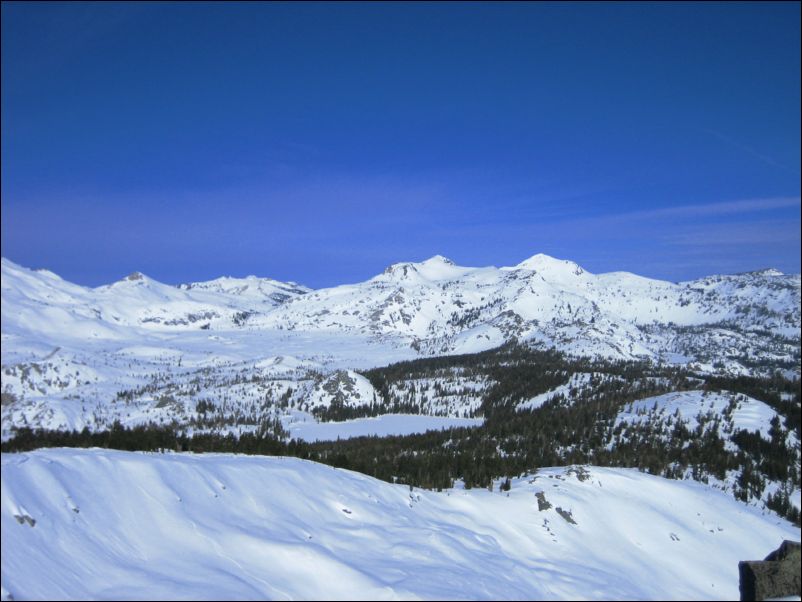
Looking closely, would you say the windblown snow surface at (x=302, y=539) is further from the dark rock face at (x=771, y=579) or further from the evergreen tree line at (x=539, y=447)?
the dark rock face at (x=771, y=579)

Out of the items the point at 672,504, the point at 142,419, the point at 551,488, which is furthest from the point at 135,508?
the point at 142,419

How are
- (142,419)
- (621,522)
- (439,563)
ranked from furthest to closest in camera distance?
1. (142,419)
2. (621,522)
3. (439,563)

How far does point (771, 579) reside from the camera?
7.96m

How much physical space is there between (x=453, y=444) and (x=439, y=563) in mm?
73442

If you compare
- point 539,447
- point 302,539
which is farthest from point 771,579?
point 539,447

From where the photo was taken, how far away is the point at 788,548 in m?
8.49

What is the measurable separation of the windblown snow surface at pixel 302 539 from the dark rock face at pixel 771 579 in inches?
283

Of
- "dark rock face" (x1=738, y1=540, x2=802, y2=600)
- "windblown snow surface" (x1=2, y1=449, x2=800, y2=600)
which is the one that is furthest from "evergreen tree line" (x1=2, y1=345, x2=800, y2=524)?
"dark rock face" (x1=738, y1=540, x2=802, y2=600)

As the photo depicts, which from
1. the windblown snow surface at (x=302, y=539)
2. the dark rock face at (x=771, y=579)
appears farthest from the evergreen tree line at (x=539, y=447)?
the dark rock face at (x=771, y=579)

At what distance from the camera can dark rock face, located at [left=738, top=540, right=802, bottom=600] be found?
793 centimetres

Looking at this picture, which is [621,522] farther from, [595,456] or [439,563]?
Result: [595,456]

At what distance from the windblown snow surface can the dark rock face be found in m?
7.20

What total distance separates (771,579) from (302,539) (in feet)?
36.7

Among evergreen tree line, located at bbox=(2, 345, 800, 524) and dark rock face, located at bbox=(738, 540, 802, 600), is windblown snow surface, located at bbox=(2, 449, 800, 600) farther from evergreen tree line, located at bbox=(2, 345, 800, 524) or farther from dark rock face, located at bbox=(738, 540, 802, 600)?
dark rock face, located at bbox=(738, 540, 802, 600)
